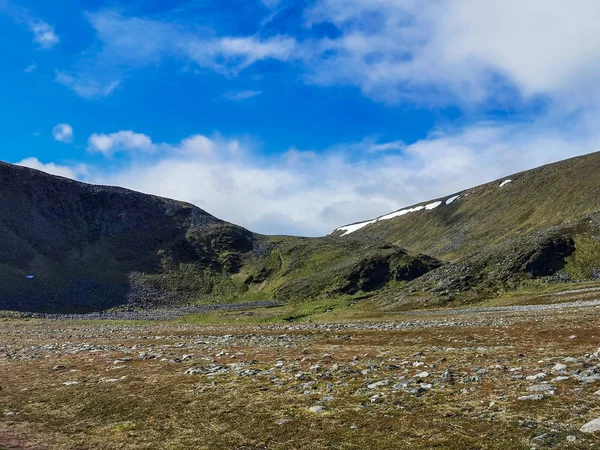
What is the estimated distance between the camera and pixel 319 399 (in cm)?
1430

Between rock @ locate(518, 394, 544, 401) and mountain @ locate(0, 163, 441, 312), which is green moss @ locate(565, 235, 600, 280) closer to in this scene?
mountain @ locate(0, 163, 441, 312)

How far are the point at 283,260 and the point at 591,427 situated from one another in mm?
162661

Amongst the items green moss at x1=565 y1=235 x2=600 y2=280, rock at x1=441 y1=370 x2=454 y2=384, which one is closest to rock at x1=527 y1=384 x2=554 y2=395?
rock at x1=441 y1=370 x2=454 y2=384

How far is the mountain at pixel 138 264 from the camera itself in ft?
404

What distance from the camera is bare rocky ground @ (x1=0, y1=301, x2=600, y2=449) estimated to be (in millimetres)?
10750

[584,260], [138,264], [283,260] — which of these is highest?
[138,264]

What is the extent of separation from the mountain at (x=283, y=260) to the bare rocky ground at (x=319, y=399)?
67.5 meters

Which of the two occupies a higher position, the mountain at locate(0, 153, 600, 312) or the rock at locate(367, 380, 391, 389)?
the mountain at locate(0, 153, 600, 312)

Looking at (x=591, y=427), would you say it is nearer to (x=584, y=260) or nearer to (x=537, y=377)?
(x=537, y=377)

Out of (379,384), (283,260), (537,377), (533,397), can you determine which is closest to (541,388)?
(533,397)

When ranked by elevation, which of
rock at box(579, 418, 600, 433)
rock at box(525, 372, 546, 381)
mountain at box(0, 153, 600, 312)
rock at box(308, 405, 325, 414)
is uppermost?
mountain at box(0, 153, 600, 312)

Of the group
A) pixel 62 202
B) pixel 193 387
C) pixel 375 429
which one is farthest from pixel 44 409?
pixel 62 202

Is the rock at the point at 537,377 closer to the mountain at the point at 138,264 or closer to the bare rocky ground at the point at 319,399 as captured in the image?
the bare rocky ground at the point at 319,399

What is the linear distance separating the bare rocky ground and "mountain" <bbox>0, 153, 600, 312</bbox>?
67.5 meters
